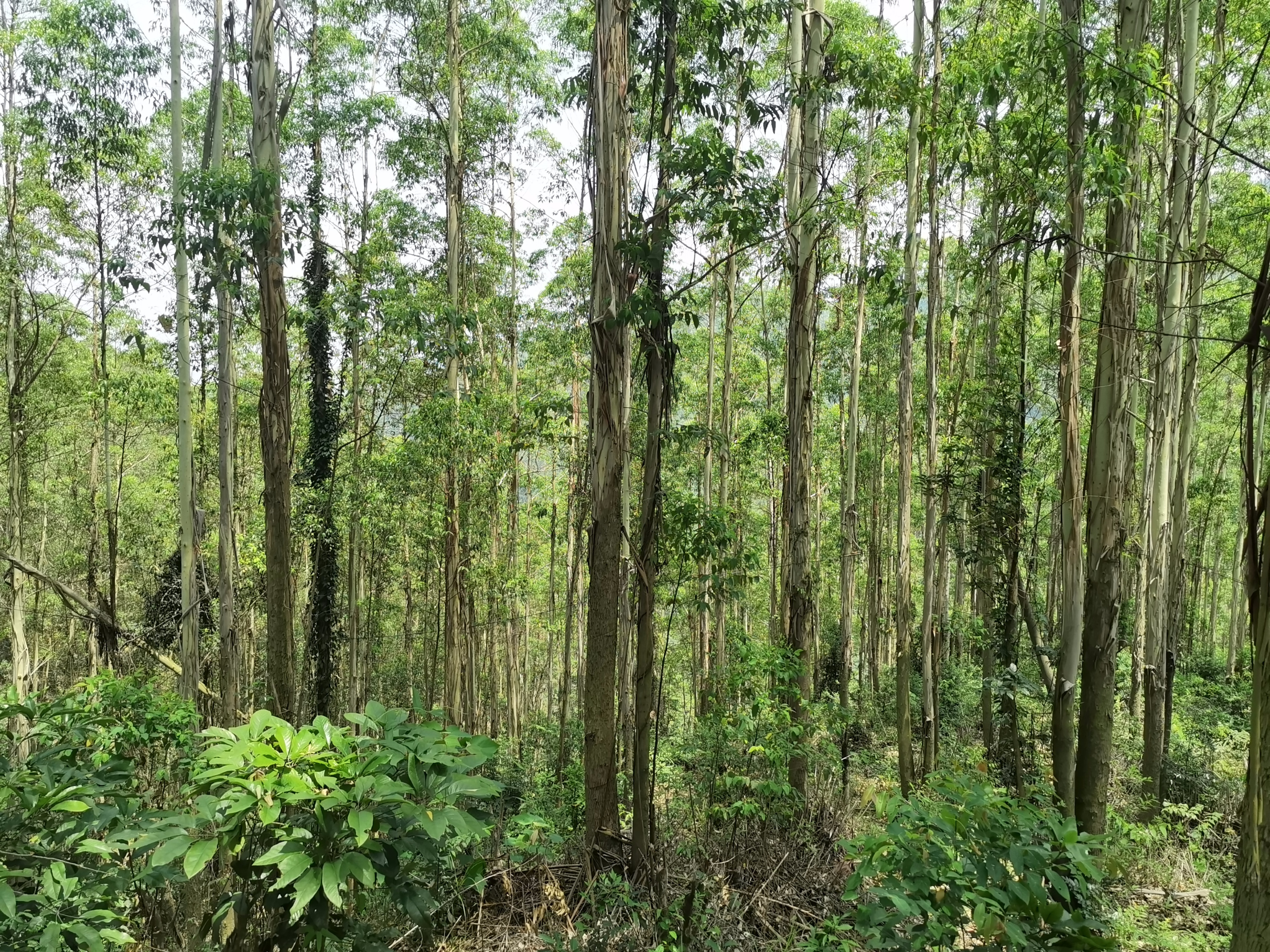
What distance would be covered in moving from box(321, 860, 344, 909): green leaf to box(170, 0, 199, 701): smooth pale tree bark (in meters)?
7.30

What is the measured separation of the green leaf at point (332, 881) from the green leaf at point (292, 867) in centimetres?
4

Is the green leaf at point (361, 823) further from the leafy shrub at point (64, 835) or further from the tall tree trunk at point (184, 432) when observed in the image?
the tall tree trunk at point (184, 432)

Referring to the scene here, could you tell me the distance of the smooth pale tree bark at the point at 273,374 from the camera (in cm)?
570

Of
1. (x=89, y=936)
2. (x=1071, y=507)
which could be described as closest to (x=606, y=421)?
(x=89, y=936)

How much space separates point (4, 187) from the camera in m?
12.0

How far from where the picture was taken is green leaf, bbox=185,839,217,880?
1516 millimetres

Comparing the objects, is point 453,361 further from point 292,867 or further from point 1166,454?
point 292,867

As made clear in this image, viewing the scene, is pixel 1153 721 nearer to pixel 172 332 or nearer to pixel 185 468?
pixel 185 468

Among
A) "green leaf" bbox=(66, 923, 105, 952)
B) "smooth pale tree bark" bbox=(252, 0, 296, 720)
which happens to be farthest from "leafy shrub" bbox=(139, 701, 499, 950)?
"smooth pale tree bark" bbox=(252, 0, 296, 720)

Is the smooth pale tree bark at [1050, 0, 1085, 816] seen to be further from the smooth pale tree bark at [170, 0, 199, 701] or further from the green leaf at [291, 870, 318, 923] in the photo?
the smooth pale tree bark at [170, 0, 199, 701]

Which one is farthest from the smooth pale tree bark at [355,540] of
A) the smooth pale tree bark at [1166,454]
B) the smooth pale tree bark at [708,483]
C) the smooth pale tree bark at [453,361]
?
the smooth pale tree bark at [1166,454]

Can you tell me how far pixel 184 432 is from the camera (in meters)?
8.15

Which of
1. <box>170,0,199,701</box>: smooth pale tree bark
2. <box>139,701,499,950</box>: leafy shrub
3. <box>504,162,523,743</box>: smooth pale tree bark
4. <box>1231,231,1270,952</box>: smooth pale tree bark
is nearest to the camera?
<box>1231,231,1270,952</box>: smooth pale tree bark

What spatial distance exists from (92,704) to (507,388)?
1402 centimetres
